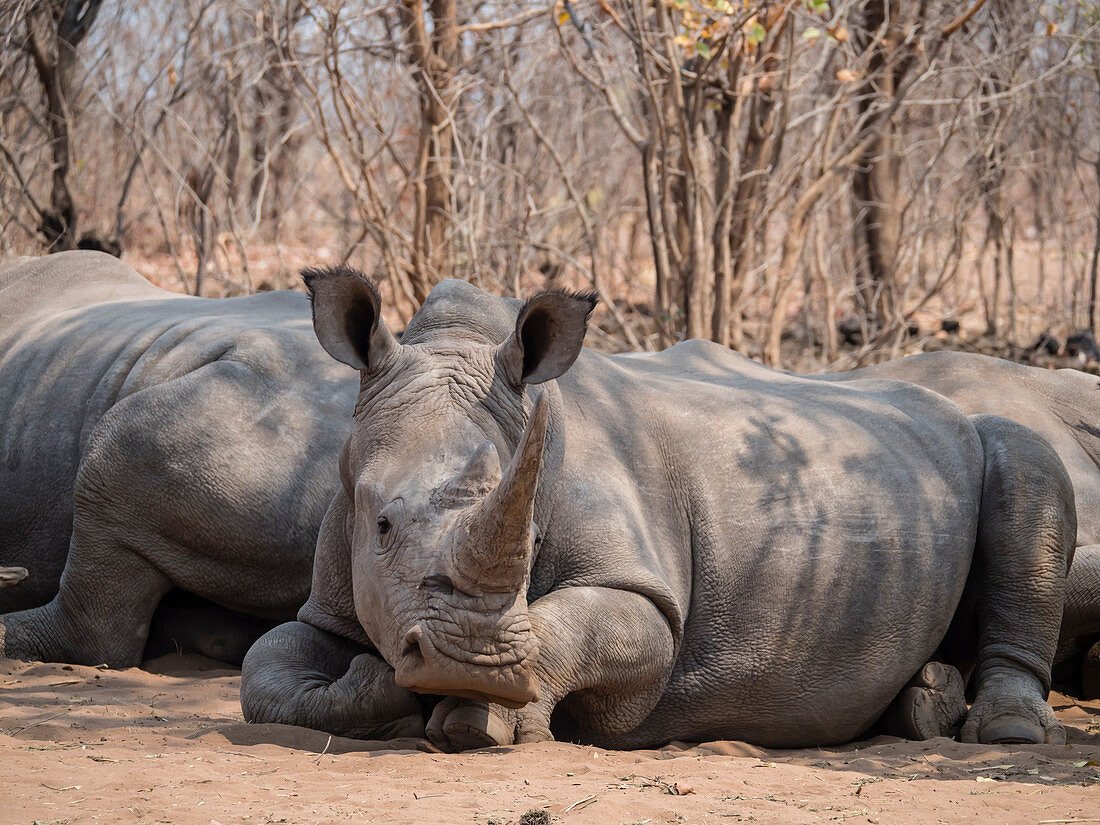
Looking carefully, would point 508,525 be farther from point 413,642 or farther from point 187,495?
point 187,495

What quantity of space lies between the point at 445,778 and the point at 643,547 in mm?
1252

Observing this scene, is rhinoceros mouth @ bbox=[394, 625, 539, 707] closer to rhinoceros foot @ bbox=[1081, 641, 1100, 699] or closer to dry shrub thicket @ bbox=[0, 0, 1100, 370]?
rhinoceros foot @ bbox=[1081, 641, 1100, 699]

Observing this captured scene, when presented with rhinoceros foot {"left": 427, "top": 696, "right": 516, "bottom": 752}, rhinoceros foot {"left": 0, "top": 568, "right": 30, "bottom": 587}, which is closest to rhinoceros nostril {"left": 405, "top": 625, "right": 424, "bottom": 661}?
rhinoceros foot {"left": 427, "top": 696, "right": 516, "bottom": 752}

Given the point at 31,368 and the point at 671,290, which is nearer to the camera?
the point at 31,368

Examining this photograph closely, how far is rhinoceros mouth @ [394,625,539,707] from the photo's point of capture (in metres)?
3.53

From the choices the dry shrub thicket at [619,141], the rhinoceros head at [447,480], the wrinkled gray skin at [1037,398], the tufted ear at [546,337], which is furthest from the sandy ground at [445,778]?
the dry shrub thicket at [619,141]

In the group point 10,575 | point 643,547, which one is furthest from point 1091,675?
point 10,575

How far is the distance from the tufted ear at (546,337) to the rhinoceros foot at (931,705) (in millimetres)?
1987

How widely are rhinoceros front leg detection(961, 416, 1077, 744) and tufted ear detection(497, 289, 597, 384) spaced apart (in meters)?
2.15

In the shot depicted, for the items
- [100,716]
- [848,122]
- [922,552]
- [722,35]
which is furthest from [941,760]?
[848,122]

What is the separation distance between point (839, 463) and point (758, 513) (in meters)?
0.47

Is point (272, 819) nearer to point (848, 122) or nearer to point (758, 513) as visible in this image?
point (758, 513)

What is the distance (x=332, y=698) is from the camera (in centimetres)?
420

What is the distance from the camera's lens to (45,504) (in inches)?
235
